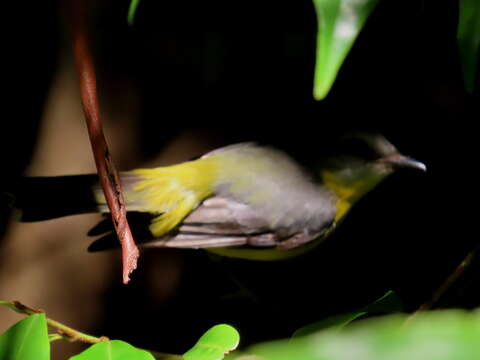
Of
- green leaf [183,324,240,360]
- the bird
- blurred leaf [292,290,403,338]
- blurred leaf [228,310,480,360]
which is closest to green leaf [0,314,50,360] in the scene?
green leaf [183,324,240,360]

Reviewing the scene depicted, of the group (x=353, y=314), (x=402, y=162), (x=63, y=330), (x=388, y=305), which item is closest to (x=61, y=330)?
(x=63, y=330)

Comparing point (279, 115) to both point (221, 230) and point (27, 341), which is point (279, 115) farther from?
point (27, 341)

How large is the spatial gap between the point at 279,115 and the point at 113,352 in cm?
138

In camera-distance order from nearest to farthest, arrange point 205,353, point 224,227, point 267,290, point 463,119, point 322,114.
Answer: point 205,353 → point 224,227 → point 463,119 → point 322,114 → point 267,290

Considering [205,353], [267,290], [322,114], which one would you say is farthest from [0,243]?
[205,353]

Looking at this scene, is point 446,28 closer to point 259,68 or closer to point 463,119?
point 463,119

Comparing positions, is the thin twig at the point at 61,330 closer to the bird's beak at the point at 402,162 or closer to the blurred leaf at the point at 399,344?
the blurred leaf at the point at 399,344

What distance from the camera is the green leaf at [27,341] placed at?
0.80 meters

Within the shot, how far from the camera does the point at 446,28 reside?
1760 mm

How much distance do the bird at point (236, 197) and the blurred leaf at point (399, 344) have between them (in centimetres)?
142

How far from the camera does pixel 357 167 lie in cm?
196

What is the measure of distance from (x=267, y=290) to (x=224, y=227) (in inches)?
24.9

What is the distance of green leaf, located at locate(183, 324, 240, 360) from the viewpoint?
89cm

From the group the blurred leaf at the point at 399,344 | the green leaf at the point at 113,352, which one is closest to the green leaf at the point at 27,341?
the green leaf at the point at 113,352
